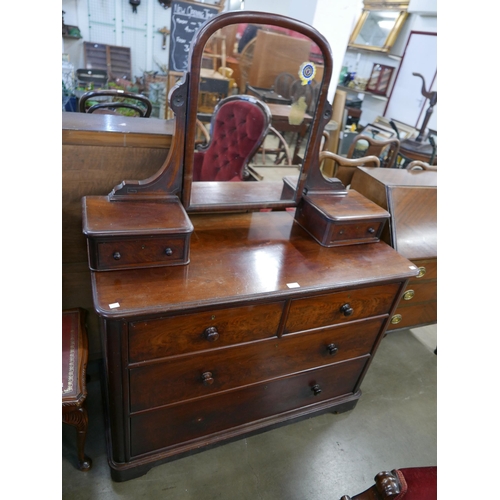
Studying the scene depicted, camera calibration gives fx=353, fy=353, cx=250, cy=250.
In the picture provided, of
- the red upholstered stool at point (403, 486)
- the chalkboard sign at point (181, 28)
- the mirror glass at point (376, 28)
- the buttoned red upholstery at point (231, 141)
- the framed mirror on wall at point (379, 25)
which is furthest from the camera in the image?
the mirror glass at point (376, 28)

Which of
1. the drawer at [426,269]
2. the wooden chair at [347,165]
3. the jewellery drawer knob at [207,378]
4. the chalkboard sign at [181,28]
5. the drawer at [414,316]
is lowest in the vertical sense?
the drawer at [414,316]

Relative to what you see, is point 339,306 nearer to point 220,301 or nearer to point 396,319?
point 220,301

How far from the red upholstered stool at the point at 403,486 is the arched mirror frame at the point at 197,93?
1.06 meters

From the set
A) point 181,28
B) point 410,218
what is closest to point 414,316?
point 410,218

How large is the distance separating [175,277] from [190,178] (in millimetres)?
395

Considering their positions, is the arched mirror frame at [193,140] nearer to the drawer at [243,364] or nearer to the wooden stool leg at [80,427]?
the drawer at [243,364]

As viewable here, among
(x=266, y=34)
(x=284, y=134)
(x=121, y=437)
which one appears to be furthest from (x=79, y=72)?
(x=121, y=437)

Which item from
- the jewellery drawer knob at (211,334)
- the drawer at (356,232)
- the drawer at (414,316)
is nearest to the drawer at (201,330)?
the jewellery drawer knob at (211,334)

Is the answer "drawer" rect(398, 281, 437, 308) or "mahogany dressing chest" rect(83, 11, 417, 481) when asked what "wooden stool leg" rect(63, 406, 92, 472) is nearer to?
"mahogany dressing chest" rect(83, 11, 417, 481)

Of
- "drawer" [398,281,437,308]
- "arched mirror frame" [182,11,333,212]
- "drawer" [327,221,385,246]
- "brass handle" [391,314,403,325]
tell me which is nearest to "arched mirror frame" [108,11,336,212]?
"arched mirror frame" [182,11,333,212]

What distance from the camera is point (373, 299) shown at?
152 cm

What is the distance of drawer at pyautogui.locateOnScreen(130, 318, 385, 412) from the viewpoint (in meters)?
1.28

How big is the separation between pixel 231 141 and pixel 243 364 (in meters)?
1.16

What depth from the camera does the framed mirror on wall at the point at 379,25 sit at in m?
5.51
